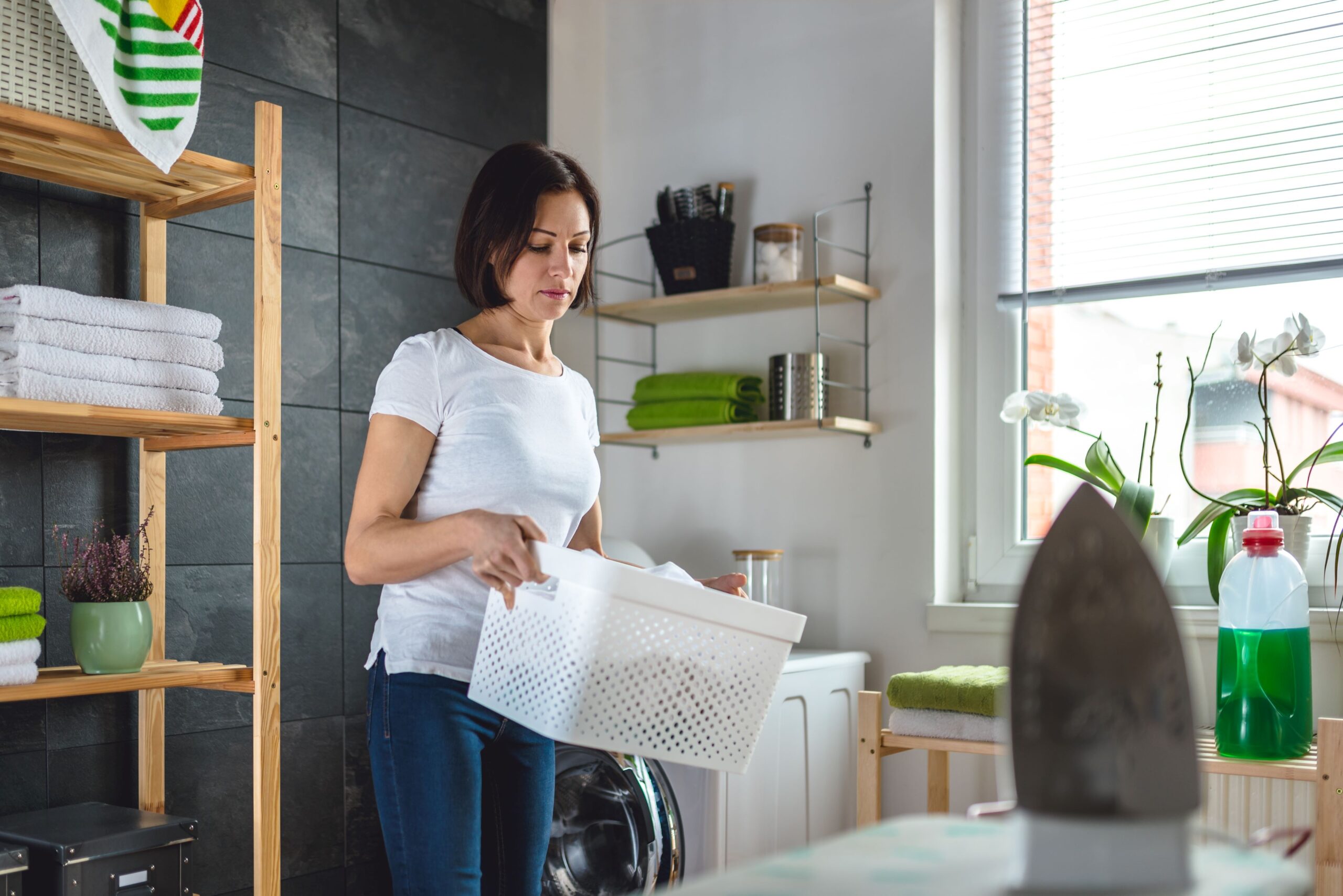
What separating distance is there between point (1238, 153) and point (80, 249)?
82.7 inches

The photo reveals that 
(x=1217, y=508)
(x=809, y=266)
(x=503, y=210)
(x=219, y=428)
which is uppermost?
(x=809, y=266)

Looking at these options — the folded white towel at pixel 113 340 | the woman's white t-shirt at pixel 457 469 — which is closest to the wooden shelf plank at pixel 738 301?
the folded white towel at pixel 113 340

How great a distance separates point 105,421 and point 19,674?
370 mm

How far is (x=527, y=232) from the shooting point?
1372 mm

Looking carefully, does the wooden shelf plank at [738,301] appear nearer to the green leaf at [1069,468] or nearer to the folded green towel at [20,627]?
the green leaf at [1069,468]

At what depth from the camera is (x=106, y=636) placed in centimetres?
176

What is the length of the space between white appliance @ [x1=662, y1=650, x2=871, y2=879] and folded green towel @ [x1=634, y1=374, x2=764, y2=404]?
1.83ft

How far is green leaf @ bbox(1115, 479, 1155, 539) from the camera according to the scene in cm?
203

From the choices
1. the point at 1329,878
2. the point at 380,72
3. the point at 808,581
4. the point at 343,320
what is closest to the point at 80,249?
the point at 343,320

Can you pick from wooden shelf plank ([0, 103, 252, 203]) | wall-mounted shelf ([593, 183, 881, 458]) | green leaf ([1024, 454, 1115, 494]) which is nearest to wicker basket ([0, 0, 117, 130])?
wooden shelf plank ([0, 103, 252, 203])

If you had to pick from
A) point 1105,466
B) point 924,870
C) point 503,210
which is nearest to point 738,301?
point 1105,466

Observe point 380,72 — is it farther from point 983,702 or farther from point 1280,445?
Answer: point 1280,445

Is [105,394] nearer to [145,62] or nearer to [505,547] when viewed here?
[145,62]

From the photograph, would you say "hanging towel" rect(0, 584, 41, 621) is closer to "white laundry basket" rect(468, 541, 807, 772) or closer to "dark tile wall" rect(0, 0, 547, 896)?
"dark tile wall" rect(0, 0, 547, 896)
